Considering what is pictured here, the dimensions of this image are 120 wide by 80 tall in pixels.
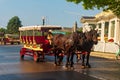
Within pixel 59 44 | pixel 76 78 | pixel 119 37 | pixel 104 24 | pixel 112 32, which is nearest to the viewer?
pixel 76 78

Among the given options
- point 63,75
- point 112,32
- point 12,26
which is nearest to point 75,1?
point 63,75

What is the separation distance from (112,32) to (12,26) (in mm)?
84515

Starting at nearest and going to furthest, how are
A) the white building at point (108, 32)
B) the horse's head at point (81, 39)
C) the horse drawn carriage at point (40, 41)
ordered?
1. the horse's head at point (81, 39)
2. the horse drawn carriage at point (40, 41)
3. the white building at point (108, 32)

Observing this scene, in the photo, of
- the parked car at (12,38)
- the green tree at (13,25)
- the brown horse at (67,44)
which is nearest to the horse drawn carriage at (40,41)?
the brown horse at (67,44)

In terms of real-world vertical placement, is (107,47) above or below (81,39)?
below

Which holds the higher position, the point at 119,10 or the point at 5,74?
the point at 119,10

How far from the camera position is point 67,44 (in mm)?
20375

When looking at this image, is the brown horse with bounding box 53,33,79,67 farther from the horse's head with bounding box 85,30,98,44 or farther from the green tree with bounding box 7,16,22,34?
the green tree with bounding box 7,16,22,34

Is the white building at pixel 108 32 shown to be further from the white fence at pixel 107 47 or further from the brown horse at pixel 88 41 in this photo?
the brown horse at pixel 88 41

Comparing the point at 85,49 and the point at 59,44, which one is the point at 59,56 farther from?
the point at 85,49

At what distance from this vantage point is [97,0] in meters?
22.2

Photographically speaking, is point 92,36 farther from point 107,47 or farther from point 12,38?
point 12,38

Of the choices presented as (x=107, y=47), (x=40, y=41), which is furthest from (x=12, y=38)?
(x=40, y=41)

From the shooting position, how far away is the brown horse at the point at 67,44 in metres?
20.1
